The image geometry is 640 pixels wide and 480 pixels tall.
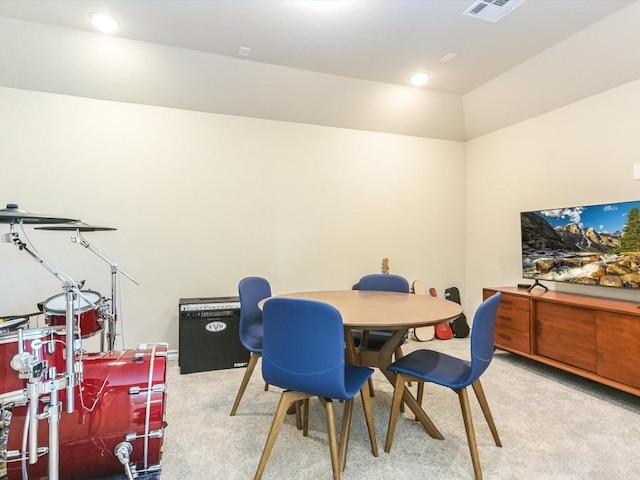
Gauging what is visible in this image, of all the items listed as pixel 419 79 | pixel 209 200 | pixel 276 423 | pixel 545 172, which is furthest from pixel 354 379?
pixel 545 172

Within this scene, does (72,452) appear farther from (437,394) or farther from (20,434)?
(437,394)

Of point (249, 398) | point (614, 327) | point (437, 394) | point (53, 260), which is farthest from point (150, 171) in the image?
point (614, 327)

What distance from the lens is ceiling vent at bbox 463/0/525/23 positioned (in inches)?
97.5

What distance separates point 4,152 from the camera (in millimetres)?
3096

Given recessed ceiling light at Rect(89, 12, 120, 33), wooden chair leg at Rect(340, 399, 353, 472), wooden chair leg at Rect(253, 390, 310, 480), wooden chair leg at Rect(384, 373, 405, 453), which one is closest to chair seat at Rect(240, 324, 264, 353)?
wooden chair leg at Rect(253, 390, 310, 480)

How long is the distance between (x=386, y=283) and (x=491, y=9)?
220 centimetres

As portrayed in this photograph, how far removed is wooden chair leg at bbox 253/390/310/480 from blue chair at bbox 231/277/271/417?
0.58 meters

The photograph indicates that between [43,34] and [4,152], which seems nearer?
[43,34]

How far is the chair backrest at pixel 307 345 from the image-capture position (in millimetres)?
1627

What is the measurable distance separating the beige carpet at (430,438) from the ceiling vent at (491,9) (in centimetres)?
284

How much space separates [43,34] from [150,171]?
1.28m

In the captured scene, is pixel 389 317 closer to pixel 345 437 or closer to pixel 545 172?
pixel 345 437

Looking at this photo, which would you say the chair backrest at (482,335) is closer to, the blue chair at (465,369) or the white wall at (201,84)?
the blue chair at (465,369)

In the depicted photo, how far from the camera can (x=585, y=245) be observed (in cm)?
313
